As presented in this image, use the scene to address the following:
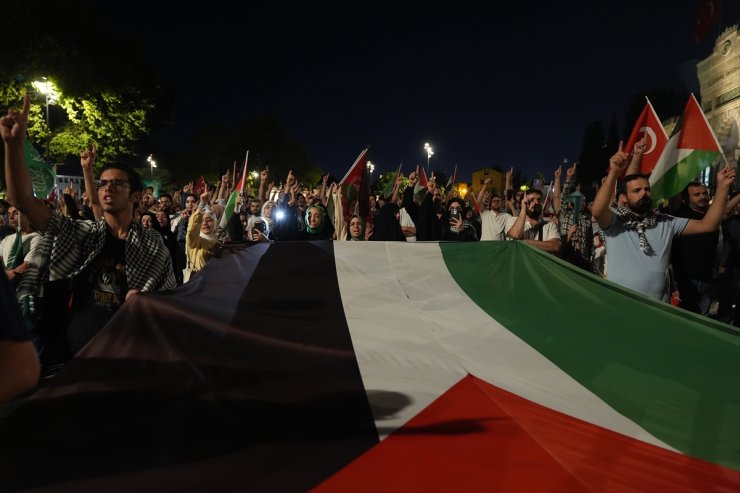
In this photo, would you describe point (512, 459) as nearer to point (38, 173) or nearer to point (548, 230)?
point (548, 230)

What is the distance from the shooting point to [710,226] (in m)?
4.02

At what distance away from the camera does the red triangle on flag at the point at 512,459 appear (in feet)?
6.13

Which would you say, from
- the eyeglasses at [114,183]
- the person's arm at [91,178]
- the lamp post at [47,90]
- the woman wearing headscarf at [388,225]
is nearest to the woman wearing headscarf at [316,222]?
the woman wearing headscarf at [388,225]

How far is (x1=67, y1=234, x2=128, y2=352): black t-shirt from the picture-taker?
300 cm

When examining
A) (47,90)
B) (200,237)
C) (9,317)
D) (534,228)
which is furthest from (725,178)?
(47,90)

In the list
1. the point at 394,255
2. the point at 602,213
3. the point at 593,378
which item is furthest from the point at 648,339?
the point at 394,255

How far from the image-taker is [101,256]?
311 cm

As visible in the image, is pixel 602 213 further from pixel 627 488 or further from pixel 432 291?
pixel 627 488

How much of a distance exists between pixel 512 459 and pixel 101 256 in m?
2.64

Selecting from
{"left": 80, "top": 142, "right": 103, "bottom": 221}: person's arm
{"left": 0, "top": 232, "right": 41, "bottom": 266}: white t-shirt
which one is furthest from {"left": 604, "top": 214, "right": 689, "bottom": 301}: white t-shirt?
{"left": 0, "top": 232, "right": 41, "bottom": 266}: white t-shirt

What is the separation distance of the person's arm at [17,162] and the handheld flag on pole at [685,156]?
6171mm

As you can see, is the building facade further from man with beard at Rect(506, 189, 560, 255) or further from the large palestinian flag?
the large palestinian flag

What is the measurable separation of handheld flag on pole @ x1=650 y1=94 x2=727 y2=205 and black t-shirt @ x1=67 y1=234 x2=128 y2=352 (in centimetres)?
576

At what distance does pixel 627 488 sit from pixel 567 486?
0.75 feet
